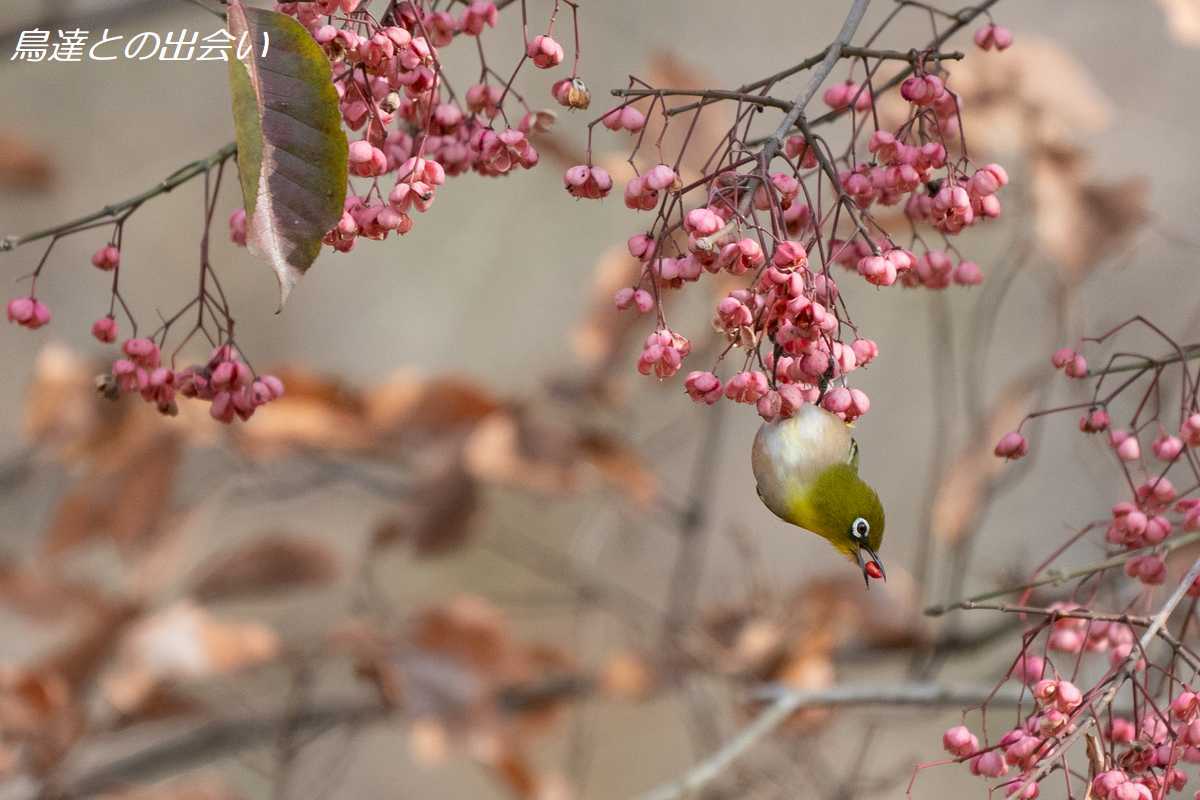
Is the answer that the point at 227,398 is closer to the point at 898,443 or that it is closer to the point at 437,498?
the point at 437,498

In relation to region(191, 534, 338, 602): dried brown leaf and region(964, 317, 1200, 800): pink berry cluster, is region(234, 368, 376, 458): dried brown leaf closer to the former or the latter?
region(191, 534, 338, 602): dried brown leaf

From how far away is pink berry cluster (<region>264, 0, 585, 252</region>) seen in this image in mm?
622

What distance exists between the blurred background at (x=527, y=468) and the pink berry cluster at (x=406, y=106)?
0.59 meters

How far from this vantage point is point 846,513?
27.9 inches

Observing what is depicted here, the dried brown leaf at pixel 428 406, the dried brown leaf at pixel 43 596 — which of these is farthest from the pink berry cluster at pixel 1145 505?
the dried brown leaf at pixel 43 596

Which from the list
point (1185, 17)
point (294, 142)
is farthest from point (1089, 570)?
point (1185, 17)

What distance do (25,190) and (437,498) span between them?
92 centimetres

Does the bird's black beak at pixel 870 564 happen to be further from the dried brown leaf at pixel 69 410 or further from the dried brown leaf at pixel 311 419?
the dried brown leaf at pixel 69 410

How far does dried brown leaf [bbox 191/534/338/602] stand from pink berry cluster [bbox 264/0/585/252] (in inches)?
31.3

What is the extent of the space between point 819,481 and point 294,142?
316 millimetres

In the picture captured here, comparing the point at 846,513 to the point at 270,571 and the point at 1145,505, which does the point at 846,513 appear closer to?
the point at 1145,505

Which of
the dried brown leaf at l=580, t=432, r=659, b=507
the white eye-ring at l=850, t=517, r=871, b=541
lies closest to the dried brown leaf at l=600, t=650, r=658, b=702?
the dried brown leaf at l=580, t=432, r=659, b=507

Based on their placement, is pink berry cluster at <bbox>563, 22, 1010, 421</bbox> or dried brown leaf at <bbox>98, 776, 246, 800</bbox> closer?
pink berry cluster at <bbox>563, 22, 1010, 421</bbox>

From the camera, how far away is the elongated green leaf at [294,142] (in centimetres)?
58
